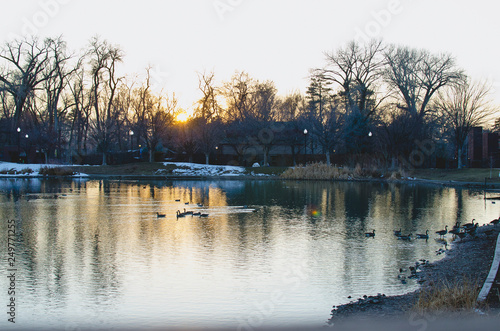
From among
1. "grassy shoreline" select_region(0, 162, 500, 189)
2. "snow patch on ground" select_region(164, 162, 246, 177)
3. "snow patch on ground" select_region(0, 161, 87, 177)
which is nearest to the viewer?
"grassy shoreline" select_region(0, 162, 500, 189)

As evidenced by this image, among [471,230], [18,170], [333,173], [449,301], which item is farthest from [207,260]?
[18,170]

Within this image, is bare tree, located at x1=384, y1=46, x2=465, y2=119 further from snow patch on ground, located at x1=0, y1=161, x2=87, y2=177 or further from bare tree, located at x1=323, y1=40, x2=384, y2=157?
snow patch on ground, located at x1=0, y1=161, x2=87, y2=177

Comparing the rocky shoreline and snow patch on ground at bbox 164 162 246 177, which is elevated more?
snow patch on ground at bbox 164 162 246 177

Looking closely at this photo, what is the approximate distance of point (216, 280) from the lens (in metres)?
10.8

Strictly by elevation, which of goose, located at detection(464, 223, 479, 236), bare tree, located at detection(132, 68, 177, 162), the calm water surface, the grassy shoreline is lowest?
the calm water surface

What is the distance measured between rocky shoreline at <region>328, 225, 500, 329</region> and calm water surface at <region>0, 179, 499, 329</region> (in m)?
0.43

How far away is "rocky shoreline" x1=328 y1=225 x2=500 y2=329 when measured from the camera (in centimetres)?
776

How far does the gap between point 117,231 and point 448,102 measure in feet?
161

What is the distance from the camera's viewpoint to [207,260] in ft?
41.4

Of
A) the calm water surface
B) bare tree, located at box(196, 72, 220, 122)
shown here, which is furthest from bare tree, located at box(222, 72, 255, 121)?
the calm water surface

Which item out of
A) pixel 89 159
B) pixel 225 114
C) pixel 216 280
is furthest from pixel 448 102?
pixel 216 280

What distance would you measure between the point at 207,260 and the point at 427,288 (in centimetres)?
570

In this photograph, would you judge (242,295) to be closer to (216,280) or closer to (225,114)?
(216,280)

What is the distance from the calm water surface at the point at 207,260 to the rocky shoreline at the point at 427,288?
0.43m
